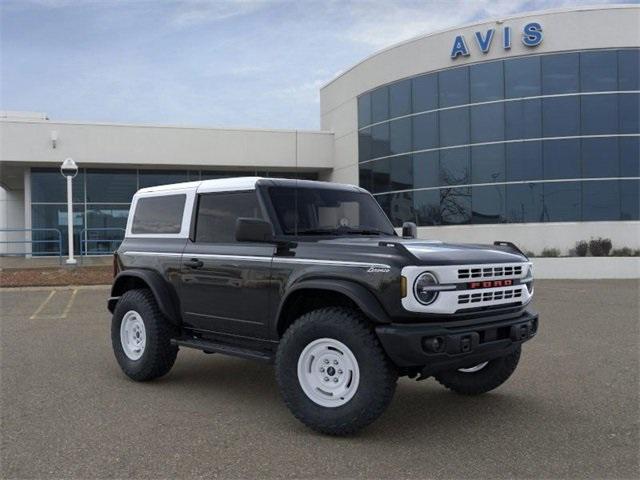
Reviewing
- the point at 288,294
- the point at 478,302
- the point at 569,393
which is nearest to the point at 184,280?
the point at 288,294

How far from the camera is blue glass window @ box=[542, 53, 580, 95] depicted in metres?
21.6

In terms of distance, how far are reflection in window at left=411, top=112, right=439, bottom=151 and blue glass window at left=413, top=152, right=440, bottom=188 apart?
1.16 ft

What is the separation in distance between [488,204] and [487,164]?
1459mm

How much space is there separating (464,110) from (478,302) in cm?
1974

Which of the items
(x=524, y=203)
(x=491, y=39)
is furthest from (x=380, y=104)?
(x=524, y=203)

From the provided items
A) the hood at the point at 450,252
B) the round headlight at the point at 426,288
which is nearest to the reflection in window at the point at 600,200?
the hood at the point at 450,252

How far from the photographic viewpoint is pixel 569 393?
5730 millimetres

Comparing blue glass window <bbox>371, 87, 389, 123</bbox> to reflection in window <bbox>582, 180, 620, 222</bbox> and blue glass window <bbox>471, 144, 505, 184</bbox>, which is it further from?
reflection in window <bbox>582, 180, 620, 222</bbox>

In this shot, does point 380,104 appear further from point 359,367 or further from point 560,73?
point 359,367

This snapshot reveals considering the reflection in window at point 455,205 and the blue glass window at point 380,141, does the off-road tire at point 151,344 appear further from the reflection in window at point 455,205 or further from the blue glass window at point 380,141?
the blue glass window at point 380,141

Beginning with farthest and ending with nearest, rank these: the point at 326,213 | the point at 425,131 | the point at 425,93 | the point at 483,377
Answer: the point at 425,93, the point at 425,131, the point at 326,213, the point at 483,377

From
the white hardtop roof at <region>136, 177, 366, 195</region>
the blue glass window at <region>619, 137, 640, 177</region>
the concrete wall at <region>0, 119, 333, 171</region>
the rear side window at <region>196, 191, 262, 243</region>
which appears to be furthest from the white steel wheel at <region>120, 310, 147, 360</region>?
the concrete wall at <region>0, 119, 333, 171</region>

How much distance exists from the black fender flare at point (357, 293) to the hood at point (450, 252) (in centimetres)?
33

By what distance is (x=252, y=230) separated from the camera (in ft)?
15.9
